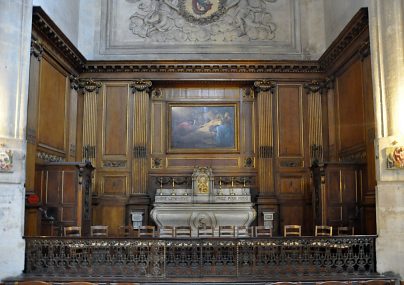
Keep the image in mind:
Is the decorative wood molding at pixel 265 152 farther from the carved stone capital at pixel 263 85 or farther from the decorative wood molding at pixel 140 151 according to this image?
the decorative wood molding at pixel 140 151

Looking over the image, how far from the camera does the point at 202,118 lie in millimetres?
15250

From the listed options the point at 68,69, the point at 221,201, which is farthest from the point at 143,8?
the point at 221,201

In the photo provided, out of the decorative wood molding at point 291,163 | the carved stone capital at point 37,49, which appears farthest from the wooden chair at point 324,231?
the carved stone capital at point 37,49

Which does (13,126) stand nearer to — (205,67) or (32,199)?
(32,199)

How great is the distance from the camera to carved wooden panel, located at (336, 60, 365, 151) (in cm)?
1220

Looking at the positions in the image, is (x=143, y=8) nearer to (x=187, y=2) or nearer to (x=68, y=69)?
(x=187, y=2)

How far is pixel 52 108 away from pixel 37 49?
1798mm

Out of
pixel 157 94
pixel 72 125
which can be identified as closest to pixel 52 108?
pixel 72 125

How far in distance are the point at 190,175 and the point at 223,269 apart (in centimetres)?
604

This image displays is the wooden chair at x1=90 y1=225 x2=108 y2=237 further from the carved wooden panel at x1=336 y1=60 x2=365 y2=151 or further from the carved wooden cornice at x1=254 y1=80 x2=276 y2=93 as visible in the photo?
the carved wooden panel at x1=336 y1=60 x2=365 y2=151

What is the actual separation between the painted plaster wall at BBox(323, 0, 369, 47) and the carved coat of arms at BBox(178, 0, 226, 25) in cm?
328

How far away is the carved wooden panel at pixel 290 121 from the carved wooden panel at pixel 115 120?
15.3 ft

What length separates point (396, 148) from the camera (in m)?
9.53

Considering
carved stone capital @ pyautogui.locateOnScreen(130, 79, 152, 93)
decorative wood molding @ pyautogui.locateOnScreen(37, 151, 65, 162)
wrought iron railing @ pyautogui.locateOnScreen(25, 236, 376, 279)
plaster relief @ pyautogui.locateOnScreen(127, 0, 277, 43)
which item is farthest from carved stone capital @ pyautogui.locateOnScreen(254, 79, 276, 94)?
wrought iron railing @ pyautogui.locateOnScreen(25, 236, 376, 279)
